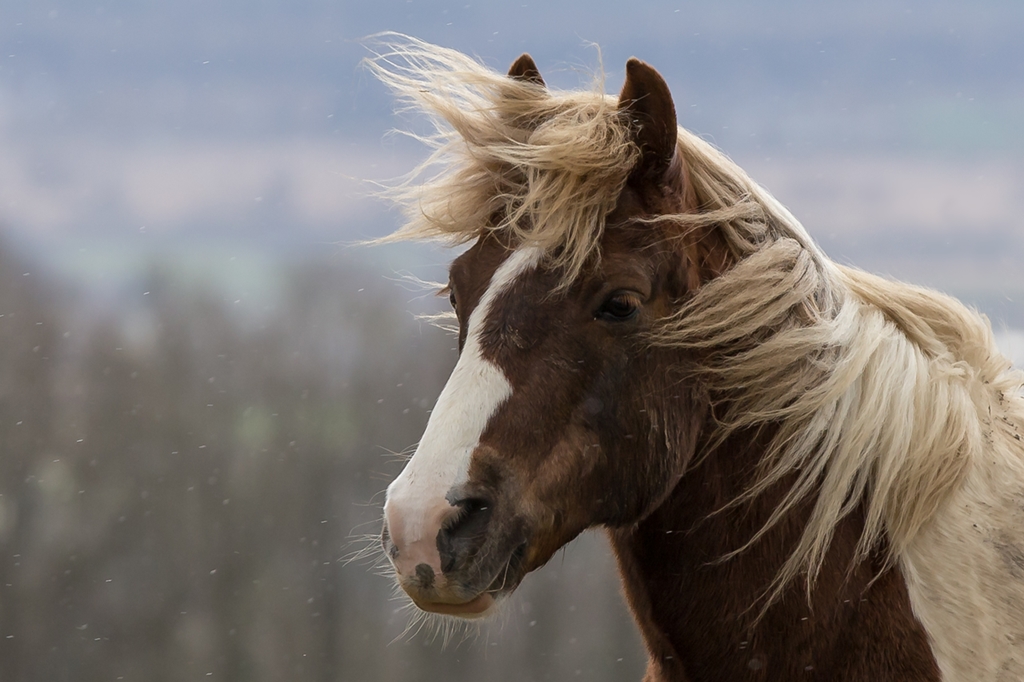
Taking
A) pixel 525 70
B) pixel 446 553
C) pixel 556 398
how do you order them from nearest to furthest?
1. pixel 446 553
2. pixel 556 398
3. pixel 525 70

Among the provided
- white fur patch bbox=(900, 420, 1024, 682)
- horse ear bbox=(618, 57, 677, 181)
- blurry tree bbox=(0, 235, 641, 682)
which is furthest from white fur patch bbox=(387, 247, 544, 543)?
blurry tree bbox=(0, 235, 641, 682)

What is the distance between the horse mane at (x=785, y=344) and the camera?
151 cm

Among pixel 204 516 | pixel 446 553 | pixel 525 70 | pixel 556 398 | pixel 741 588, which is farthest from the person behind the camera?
pixel 204 516

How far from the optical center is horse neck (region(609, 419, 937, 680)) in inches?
58.3

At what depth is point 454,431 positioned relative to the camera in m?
1.34

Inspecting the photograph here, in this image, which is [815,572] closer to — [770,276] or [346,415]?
[770,276]

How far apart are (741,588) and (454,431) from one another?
61 centimetres

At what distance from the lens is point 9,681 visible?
47.6 feet

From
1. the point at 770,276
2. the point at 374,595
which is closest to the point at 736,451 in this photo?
the point at 770,276

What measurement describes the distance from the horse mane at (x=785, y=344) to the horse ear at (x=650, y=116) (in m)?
0.03

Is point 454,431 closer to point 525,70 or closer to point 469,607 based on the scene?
point 469,607

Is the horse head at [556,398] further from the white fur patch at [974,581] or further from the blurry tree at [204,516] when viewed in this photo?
the blurry tree at [204,516]

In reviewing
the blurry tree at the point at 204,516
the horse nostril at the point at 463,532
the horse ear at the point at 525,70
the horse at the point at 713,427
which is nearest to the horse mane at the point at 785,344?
the horse at the point at 713,427

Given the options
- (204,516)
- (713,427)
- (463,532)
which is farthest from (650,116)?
(204,516)
